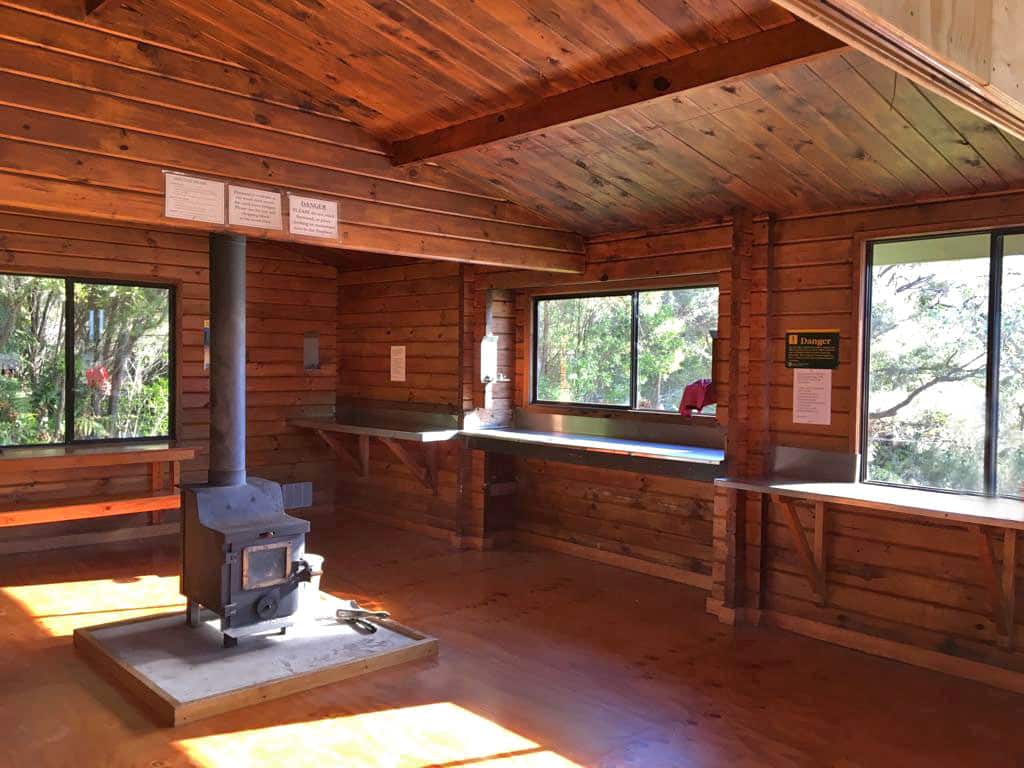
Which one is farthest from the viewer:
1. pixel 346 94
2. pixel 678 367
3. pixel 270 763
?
pixel 678 367

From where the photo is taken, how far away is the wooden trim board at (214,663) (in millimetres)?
3578

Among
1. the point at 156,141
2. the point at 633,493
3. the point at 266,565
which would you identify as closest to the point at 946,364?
the point at 633,493

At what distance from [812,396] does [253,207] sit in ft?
10.6

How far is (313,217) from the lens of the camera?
14.6 ft

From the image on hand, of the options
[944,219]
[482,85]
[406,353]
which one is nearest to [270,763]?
[482,85]

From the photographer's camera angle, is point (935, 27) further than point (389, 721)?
No

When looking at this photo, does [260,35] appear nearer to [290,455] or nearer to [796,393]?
[796,393]

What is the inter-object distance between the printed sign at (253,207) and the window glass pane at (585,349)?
2758 millimetres

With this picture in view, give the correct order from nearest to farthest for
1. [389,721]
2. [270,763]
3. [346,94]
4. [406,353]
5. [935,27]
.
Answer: [935,27]
[270,763]
[389,721]
[346,94]
[406,353]

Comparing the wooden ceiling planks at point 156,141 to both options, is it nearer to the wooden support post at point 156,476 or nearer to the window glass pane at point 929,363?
the window glass pane at point 929,363

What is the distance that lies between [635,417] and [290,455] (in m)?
3.54

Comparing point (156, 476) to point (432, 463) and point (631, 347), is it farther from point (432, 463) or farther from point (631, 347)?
point (631, 347)

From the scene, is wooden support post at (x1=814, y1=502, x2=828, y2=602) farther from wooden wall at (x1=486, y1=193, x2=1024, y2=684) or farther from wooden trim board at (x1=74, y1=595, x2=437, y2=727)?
wooden trim board at (x1=74, y1=595, x2=437, y2=727)

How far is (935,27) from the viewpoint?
67.5 inches
